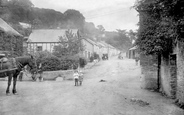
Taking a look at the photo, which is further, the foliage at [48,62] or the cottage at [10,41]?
the cottage at [10,41]

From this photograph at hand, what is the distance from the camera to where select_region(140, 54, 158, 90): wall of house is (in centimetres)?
1224

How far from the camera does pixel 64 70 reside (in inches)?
736

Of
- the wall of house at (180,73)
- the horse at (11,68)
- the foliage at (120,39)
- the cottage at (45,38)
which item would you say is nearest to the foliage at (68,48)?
the horse at (11,68)

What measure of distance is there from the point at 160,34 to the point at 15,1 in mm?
34227

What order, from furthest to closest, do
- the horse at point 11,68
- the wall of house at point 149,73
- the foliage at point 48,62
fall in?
the foliage at point 48,62
the wall of house at point 149,73
the horse at point 11,68

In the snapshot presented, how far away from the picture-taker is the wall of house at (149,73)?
12.2 metres

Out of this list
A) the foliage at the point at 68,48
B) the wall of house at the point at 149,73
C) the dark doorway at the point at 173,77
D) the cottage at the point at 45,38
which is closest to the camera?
the dark doorway at the point at 173,77

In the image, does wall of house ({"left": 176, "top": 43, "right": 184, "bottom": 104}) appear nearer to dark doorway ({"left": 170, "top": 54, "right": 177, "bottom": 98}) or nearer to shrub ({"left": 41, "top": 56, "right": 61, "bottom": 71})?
dark doorway ({"left": 170, "top": 54, "right": 177, "bottom": 98})

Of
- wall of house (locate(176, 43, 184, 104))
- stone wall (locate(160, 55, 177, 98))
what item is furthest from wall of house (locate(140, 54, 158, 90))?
wall of house (locate(176, 43, 184, 104))

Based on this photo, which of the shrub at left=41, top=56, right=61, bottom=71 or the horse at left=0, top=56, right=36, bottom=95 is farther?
the shrub at left=41, top=56, right=61, bottom=71

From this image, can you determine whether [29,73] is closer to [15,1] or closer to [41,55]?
[41,55]

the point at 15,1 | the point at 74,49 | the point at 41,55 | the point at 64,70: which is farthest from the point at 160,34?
the point at 15,1

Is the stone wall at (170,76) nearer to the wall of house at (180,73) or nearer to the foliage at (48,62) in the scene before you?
the wall of house at (180,73)

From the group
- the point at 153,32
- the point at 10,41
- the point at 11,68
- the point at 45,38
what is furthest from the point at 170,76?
the point at 45,38
